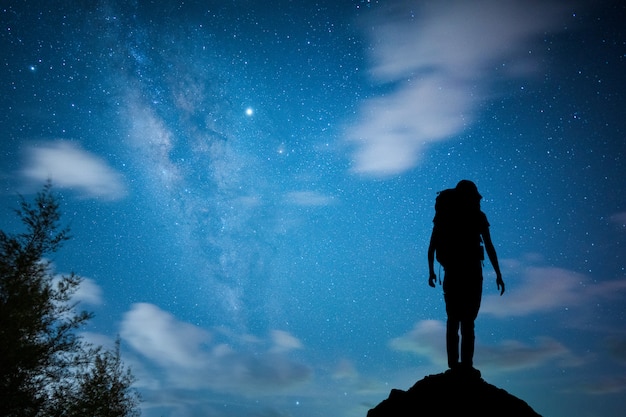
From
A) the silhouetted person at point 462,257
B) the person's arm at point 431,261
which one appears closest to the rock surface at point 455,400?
the silhouetted person at point 462,257

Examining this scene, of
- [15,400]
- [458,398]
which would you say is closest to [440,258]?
[458,398]

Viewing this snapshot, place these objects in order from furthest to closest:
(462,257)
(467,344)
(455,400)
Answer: (462,257) → (467,344) → (455,400)

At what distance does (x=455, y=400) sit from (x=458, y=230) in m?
2.83

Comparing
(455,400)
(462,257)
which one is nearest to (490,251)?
(462,257)

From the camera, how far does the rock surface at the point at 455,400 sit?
5262 mm

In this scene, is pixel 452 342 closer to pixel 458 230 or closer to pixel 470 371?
pixel 470 371

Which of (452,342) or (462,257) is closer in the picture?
(452,342)

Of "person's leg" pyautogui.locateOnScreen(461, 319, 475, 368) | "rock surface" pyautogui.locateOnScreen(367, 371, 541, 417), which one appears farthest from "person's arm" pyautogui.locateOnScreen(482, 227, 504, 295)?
"rock surface" pyautogui.locateOnScreen(367, 371, 541, 417)

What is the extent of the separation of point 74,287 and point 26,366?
3.04 meters

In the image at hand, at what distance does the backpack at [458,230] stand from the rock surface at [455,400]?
2.00 meters

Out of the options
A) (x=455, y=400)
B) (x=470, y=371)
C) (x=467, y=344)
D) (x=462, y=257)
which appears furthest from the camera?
(x=462, y=257)

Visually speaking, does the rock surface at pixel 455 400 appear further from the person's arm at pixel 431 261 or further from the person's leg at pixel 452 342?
the person's arm at pixel 431 261

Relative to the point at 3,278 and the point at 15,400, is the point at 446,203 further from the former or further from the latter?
the point at 3,278

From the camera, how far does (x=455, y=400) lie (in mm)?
5438
